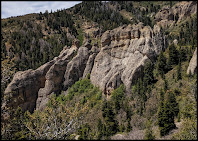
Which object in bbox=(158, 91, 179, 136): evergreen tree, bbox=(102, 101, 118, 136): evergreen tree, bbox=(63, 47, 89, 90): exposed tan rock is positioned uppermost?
bbox=(63, 47, 89, 90): exposed tan rock

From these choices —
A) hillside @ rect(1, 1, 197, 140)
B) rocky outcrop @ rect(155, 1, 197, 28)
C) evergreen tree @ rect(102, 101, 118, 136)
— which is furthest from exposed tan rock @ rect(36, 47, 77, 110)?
rocky outcrop @ rect(155, 1, 197, 28)

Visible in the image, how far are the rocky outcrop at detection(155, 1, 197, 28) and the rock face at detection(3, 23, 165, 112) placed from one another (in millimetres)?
91845

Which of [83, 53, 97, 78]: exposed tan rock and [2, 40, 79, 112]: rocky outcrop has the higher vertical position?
[83, 53, 97, 78]: exposed tan rock

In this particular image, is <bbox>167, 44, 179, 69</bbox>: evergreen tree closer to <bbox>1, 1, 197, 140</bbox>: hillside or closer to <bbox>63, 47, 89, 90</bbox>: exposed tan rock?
<bbox>1, 1, 197, 140</bbox>: hillside

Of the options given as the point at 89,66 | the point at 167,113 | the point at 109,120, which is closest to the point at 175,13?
the point at 89,66

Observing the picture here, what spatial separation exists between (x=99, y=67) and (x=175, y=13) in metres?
113

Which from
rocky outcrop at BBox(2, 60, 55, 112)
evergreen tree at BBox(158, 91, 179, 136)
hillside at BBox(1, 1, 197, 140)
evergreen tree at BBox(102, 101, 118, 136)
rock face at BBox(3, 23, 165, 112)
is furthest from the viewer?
rocky outcrop at BBox(2, 60, 55, 112)

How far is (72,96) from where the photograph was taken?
162 ft

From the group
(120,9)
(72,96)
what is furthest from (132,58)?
(120,9)

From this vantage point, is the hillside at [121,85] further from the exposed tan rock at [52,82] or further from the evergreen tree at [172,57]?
the evergreen tree at [172,57]

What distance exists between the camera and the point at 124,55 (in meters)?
50.5

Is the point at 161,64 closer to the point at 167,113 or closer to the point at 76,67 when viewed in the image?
the point at 167,113

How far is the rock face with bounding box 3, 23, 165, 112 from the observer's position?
4616cm

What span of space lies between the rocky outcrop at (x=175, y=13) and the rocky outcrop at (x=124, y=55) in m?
91.3
